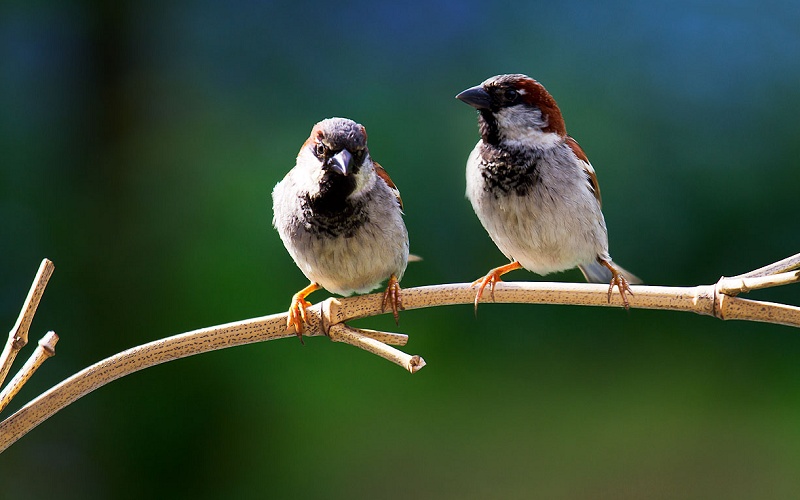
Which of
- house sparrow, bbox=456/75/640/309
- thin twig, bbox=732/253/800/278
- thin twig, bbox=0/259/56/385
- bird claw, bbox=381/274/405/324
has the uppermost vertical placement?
house sparrow, bbox=456/75/640/309

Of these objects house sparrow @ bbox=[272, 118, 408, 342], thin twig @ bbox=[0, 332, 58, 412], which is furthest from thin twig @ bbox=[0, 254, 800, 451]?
house sparrow @ bbox=[272, 118, 408, 342]

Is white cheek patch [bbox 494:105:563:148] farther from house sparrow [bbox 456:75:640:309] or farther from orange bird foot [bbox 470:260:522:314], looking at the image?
orange bird foot [bbox 470:260:522:314]

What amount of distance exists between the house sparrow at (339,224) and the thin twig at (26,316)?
238 mm

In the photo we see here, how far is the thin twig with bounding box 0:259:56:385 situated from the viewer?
0.68 m

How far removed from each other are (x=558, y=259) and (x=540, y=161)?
143 millimetres

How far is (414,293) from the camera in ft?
2.57

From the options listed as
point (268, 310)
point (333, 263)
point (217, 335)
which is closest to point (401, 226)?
point (333, 263)

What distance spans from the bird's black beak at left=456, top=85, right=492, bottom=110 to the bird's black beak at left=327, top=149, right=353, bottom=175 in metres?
0.13

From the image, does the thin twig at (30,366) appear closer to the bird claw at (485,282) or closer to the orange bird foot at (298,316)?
the orange bird foot at (298,316)

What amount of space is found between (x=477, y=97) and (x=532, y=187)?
0.64 ft

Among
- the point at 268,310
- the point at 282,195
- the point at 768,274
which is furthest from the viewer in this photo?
the point at 268,310

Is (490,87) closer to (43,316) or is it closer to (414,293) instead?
(414,293)

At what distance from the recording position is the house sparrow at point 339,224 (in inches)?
33.7

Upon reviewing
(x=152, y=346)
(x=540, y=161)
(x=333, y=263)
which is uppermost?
(x=540, y=161)
